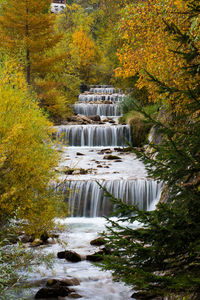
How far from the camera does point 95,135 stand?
22828mm

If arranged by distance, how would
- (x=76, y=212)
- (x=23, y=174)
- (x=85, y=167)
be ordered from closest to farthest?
1. (x=23, y=174)
2. (x=76, y=212)
3. (x=85, y=167)

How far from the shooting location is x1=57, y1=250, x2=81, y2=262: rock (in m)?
9.19

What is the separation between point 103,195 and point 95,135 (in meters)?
9.99

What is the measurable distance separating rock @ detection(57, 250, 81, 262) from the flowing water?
0.49ft

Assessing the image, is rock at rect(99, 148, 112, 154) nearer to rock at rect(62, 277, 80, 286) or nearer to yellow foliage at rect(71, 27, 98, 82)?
rock at rect(62, 277, 80, 286)

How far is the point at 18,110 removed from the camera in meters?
8.49

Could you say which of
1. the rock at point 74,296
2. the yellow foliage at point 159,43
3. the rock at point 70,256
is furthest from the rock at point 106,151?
the rock at point 74,296

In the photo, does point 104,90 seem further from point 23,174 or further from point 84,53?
point 23,174

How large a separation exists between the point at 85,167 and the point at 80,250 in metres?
6.82

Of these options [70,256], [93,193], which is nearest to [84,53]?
[93,193]

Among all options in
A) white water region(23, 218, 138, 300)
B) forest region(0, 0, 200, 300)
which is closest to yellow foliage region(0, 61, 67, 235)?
forest region(0, 0, 200, 300)

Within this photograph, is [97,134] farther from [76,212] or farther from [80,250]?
[80,250]

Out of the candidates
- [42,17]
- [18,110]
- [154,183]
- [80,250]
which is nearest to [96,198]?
[154,183]

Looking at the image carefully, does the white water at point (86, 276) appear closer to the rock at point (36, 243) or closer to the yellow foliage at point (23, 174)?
the rock at point (36, 243)
